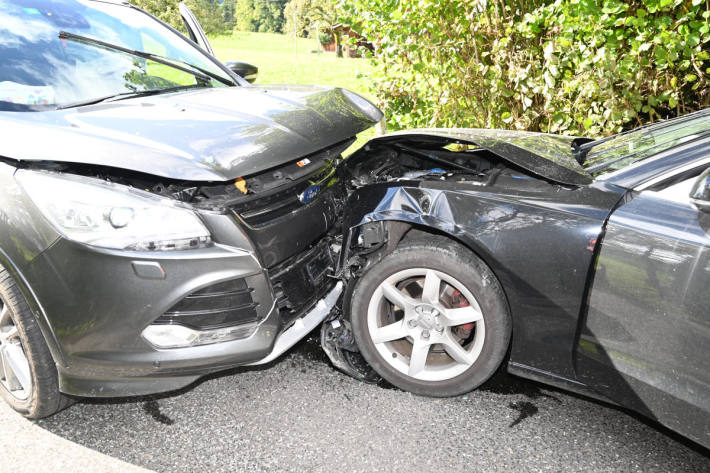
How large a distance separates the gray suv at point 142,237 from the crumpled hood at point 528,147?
494 mm

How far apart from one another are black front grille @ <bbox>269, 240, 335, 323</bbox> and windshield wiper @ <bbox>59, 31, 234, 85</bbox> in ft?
5.09

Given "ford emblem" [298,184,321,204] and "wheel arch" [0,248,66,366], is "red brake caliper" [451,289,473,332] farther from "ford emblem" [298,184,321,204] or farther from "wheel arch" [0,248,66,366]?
"wheel arch" [0,248,66,366]

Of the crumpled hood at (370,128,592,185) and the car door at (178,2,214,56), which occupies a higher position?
the car door at (178,2,214,56)

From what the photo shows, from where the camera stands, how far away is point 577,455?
2.28 metres

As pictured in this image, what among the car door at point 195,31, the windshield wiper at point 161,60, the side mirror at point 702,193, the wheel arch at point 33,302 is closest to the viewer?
the side mirror at point 702,193

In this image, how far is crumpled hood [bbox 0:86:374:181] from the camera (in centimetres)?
213

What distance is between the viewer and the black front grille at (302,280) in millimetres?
2482

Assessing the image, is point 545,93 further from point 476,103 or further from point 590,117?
point 476,103

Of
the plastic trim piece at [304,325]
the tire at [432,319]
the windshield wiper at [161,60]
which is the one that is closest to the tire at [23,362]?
the plastic trim piece at [304,325]

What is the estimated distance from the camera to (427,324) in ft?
8.46

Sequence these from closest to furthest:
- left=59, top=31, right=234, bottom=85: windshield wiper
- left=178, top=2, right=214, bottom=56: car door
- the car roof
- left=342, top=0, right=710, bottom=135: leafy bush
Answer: the car roof, left=59, top=31, right=234, bottom=85: windshield wiper, left=342, top=0, right=710, bottom=135: leafy bush, left=178, top=2, right=214, bottom=56: car door

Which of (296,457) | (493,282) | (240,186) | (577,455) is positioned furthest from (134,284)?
(577,455)

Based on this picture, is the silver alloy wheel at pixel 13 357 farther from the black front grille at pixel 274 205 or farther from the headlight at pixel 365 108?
the headlight at pixel 365 108

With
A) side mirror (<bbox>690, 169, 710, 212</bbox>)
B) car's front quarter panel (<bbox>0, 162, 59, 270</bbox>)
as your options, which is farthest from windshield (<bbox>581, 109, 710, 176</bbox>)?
car's front quarter panel (<bbox>0, 162, 59, 270</bbox>)
